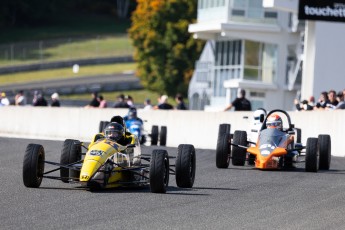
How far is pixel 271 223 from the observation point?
45.1 ft

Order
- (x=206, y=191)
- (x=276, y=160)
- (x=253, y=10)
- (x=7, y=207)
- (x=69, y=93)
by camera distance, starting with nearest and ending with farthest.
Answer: (x=7, y=207)
(x=206, y=191)
(x=276, y=160)
(x=253, y=10)
(x=69, y=93)

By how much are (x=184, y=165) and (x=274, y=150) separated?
5178 mm

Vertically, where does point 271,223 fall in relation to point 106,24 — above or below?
below

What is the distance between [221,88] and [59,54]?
117 feet

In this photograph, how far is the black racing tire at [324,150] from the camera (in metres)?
23.2

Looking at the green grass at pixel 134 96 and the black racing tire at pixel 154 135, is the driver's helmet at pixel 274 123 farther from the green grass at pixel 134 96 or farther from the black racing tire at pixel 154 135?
the green grass at pixel 134 96

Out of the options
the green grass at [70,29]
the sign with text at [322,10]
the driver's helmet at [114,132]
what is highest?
the green grass at [70,29]

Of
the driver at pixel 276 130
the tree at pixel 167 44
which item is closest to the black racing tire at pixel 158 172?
the driver at pixel 276 130

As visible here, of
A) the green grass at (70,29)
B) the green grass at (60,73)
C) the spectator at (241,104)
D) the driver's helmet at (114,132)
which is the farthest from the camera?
the green grass at (70,29)

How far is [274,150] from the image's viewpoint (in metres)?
22.5

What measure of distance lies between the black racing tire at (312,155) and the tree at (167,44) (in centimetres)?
5736

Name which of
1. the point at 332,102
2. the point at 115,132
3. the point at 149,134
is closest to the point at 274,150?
the point at 115,132

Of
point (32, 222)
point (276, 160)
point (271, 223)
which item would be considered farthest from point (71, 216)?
point (276, 160)

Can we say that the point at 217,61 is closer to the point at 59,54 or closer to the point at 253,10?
the point at 253,10
